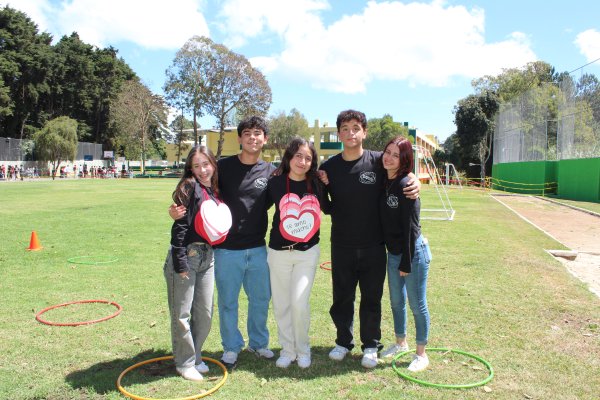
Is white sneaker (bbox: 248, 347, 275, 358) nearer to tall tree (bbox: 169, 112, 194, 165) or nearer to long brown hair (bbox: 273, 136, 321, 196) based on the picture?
long brown hair (bbox: 273, 136, 321, 196)

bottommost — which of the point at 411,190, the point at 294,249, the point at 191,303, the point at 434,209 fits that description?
the point at 434,209

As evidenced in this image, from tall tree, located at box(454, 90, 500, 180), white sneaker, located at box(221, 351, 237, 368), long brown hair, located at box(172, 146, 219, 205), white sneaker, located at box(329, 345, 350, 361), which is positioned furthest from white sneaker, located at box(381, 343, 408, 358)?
→ tall tree, located at box(454, 90, 500, 180)

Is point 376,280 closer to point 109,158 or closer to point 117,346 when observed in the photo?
point 117,346

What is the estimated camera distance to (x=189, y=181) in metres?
3.99

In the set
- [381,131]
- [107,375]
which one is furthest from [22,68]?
[107,375]

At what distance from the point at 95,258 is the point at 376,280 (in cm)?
661

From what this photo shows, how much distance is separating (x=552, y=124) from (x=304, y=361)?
3407 cm

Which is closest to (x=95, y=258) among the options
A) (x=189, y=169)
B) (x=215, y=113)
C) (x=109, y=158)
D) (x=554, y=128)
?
(x=189, y=169)

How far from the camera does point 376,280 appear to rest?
4.30 m

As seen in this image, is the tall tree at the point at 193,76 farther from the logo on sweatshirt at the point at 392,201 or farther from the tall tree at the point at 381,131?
the logo on sweatshirt at the point at 392,201

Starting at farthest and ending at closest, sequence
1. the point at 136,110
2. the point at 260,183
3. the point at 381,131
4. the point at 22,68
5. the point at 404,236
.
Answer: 1. the point at 381,131
2. the point at 136,110
3. the point at 22,68
4. the point at 260,183
5. the point at 404,236

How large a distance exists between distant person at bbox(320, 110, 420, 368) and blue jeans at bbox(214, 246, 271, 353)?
68 centimetres

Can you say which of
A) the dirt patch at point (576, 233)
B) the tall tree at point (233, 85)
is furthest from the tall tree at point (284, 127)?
the dirt patch at point (576, 233)

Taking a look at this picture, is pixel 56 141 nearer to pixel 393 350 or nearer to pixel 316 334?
pixel 316 334
